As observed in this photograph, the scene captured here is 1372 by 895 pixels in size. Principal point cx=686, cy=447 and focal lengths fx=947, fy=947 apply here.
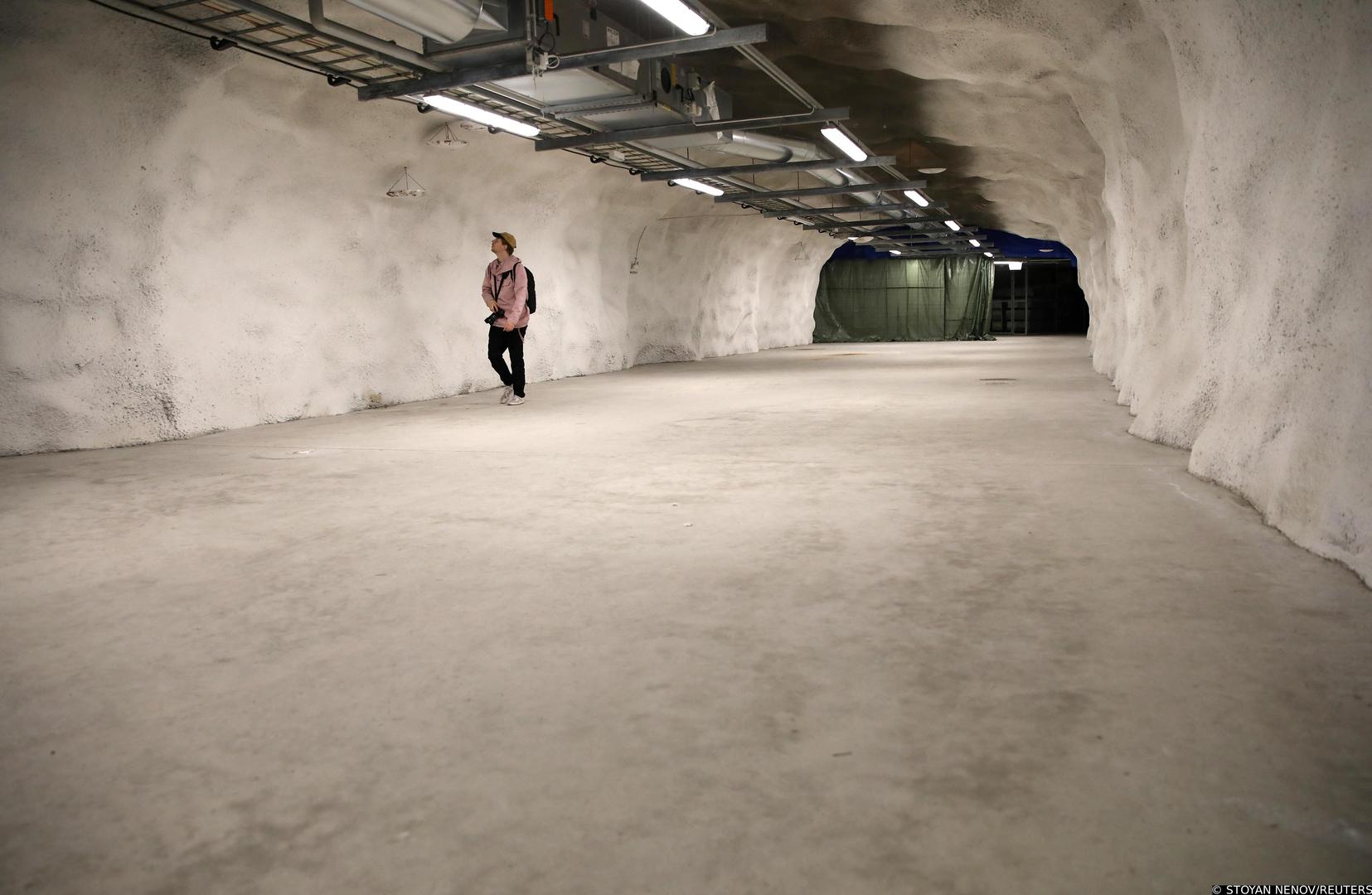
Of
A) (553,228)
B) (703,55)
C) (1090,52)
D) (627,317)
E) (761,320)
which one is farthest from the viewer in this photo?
(761,320)

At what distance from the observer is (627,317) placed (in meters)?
19.0

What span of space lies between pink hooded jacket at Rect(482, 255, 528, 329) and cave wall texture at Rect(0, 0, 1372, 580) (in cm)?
168

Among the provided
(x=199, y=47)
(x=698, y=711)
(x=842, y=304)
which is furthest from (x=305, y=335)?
(x=842, y=304)

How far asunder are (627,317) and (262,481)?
12.9 m

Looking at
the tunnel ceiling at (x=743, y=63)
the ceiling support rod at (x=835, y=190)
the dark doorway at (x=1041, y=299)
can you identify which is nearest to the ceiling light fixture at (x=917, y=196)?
the tunnel ceiling at (x=743, y=63)

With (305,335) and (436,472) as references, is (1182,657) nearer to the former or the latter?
(436,472)

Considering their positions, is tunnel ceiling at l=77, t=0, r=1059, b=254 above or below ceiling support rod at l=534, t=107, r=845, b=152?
above

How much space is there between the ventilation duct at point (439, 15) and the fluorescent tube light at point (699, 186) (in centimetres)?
749

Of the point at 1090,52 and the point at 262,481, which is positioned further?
the point at 1090,52

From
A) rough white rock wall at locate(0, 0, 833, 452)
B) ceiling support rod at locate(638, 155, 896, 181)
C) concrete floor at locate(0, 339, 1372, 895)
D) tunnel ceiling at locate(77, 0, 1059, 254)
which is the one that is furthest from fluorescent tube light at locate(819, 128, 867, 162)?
concrete floor at locate(0, 339, 1372, 895)

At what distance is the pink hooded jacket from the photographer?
10.9 metres

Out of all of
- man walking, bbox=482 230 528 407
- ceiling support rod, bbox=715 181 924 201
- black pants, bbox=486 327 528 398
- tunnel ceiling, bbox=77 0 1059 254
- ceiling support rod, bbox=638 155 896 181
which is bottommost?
black pants, bbox=486 327 528 398

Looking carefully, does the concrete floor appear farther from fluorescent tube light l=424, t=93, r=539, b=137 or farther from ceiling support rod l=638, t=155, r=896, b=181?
ceiling support rod l=638, t=155, r=896, b=181

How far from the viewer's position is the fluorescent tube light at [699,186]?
48.4 feet
